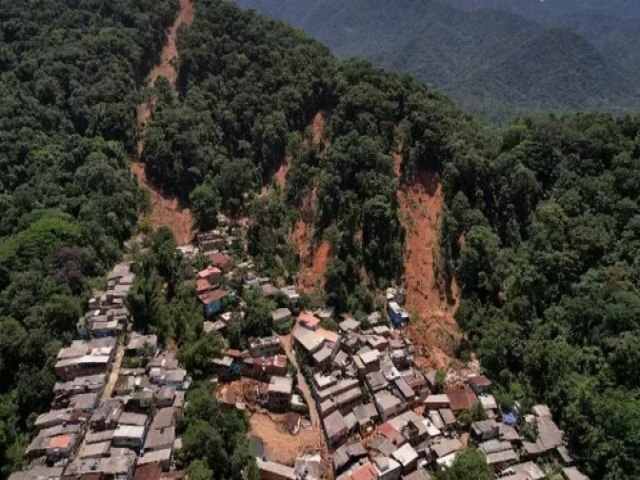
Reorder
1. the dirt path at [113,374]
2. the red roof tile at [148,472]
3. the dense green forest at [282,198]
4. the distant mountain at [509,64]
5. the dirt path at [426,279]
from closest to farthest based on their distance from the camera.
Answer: the red roof tile at [148,472] → the dirt path at [113,374] → the dense green forest at [282,198] → the dirt path at [426,279] → the distant mountain at [509,64]

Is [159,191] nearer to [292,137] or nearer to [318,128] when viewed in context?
[292,137]

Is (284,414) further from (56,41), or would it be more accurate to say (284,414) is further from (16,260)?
(56,41)

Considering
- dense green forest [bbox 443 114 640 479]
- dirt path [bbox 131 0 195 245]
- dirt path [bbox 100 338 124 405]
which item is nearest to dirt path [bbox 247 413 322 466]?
dirt path [bbox 100 338 124 405]

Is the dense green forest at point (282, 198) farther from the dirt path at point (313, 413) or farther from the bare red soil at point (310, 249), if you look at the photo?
the dirt path at point (313, 413)

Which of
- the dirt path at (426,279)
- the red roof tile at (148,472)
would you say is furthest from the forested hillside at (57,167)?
the dirt path at (426,279)

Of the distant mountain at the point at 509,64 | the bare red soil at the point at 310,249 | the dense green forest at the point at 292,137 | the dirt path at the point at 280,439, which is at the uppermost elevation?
the distant mountain at the point at 509,64

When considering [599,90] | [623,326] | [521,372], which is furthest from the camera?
[599,90]

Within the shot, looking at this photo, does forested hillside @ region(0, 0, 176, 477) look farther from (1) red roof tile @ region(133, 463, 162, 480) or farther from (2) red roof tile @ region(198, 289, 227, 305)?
(2) red roof tile @ region(198, 289, 227, 305)

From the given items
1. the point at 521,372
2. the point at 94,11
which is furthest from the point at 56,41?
the point at 521,372
